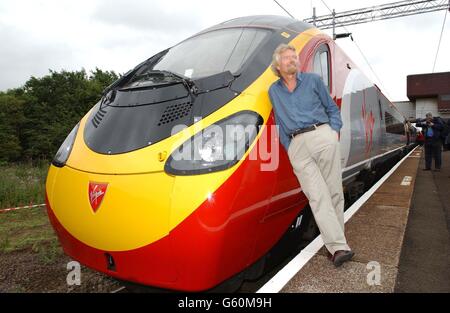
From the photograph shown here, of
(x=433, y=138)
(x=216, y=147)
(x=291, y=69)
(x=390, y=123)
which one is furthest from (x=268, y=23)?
(x=433, y=138)

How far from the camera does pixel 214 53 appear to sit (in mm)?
3113

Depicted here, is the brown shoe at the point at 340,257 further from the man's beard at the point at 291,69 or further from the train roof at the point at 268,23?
the train roof at the point at 268,23

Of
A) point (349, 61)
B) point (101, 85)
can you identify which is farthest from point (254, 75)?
point (101, 85)

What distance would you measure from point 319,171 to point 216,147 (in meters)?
0.83

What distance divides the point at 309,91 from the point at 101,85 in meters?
47.6

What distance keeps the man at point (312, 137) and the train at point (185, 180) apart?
0.10 m

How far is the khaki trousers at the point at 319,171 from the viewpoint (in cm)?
250

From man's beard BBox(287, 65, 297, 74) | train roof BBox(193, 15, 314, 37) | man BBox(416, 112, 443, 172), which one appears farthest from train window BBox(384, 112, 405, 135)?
man's beard BBox(287, 65, 297, 74)

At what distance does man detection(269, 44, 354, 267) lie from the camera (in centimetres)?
250

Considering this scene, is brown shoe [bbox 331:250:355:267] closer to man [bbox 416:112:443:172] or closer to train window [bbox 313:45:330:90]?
train window [bbox 313:45:330:90]

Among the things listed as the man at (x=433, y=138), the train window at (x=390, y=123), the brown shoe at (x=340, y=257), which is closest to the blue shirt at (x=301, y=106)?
the brown shoe at (x=340, y=257)

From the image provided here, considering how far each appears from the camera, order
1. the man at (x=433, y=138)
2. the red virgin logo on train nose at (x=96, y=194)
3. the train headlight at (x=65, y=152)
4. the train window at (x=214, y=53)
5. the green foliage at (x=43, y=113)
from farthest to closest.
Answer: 1. the green foliage at (x=43, y=113)
2. the man at (x=433, y=138)
3. the train window at (x=214, y=53)
4. the train headlight at (x=65, y=152)
5. the red virgin logo on train nose at (x=96, y=194)
